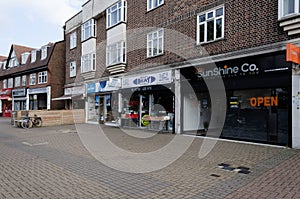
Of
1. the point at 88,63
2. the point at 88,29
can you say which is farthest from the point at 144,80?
the point at 88,29

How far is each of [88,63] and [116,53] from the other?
429 cm

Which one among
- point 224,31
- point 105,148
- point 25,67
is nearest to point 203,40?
point 224,31

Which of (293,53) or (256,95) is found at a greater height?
(293,53)

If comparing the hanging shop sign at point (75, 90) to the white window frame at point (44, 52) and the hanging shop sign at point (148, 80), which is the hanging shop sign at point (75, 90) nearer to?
the white window frame at point (44, 52)

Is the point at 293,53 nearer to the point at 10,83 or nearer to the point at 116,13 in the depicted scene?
the point at 116,13

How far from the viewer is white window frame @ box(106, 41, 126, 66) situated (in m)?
15.8

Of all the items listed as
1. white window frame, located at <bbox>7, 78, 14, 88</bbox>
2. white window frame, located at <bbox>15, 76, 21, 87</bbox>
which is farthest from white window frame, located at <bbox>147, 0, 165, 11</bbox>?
white window frame, located at <bbox>7, 78, 14, 88</bbox>

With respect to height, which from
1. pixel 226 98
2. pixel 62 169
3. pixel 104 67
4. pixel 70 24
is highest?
pixel 70 24

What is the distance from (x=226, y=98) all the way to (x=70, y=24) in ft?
60.4

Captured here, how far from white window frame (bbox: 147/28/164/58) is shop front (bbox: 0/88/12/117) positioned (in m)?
25.0

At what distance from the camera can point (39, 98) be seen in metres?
26.6

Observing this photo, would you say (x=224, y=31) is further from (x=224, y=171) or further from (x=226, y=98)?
(x=224, y=171)

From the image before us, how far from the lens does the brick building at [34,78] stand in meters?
25.1

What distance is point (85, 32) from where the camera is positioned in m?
20.3
